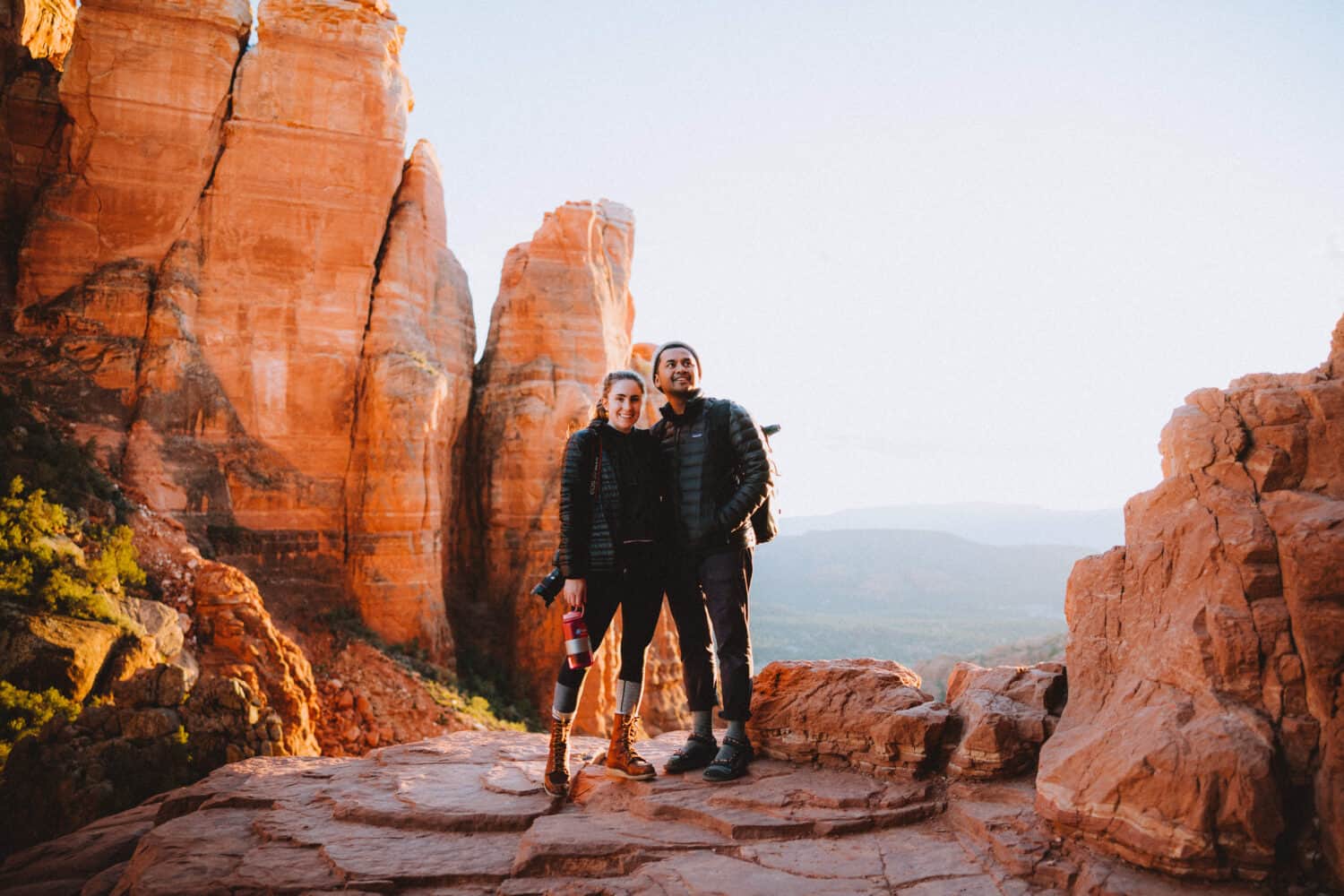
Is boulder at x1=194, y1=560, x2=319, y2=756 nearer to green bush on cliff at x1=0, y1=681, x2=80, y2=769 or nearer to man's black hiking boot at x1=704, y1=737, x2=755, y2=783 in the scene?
green bush on cliff at x1=0, y1=681, x2=80, y2=769

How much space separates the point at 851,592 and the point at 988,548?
22.7 metres

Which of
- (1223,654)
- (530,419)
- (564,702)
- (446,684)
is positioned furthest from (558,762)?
(530,419)

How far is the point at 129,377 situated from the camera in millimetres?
14133

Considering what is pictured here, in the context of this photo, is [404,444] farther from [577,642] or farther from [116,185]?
[577,642]

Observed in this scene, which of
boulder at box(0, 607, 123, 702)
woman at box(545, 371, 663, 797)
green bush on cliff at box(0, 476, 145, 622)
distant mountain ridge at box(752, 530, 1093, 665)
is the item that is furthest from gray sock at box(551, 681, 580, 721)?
distant mountain ridge at box(752, 530, 1093, 665)

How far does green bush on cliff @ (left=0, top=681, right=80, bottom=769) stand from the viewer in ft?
24.6

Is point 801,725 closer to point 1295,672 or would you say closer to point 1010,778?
point 1010,778

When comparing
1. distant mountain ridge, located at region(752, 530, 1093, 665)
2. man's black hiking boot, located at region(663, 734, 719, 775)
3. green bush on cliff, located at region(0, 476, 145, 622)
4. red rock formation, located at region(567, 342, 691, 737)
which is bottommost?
distant mountain ridge, located at region(752, 530, 1093, 665)

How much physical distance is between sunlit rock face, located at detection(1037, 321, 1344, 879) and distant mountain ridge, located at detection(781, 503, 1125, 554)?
400ft

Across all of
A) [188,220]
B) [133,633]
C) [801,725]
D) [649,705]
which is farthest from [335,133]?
[801,725]

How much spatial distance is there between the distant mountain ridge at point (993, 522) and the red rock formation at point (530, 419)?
107748mm

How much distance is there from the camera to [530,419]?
18.3 m

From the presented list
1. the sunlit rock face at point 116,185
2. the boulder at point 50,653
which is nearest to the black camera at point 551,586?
the boulder at point 50,653

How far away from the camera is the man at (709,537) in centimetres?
445
